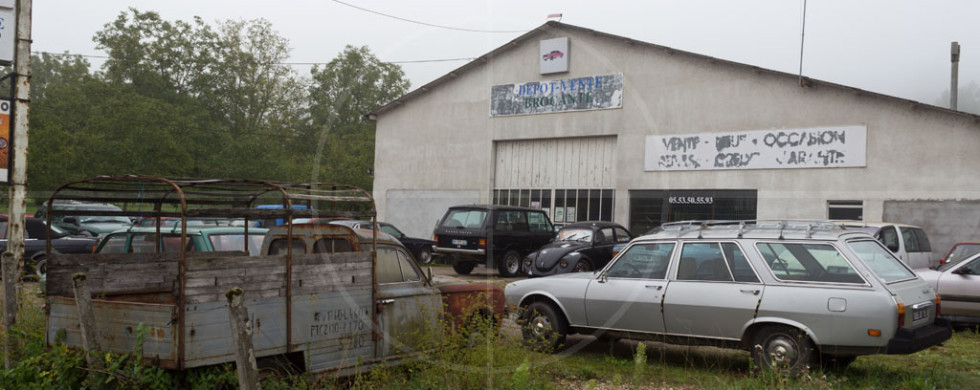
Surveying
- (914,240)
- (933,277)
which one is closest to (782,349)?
(933,277)

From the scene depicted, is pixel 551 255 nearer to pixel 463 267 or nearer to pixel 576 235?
pixel 576 235

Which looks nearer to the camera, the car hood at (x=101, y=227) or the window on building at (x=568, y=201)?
the car hood at (x=101, y=227)

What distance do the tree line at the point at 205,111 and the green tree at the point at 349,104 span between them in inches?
3.4

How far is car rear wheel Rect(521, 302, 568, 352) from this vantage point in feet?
28.4

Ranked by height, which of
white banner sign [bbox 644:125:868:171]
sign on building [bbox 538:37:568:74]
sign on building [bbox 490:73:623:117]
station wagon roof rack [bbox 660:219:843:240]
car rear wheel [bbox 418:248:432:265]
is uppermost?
sign on building [bbox 538:37:568:74]

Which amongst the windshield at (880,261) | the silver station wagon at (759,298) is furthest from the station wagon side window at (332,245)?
the windshield at (880,261)

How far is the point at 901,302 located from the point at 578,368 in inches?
122

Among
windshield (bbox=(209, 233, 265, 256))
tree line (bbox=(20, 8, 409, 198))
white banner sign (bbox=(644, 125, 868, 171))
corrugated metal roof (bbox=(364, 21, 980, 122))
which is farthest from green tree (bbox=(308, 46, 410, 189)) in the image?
windshield (bbox=(209, 233, 265, 256))

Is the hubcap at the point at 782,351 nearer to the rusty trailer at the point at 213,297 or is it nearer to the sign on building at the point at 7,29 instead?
the rusty trailer at the point at 213,297

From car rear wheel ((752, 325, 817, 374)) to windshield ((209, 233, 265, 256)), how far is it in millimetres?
6467

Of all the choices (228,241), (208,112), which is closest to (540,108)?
(228,241)

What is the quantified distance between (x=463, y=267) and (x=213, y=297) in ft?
46.6

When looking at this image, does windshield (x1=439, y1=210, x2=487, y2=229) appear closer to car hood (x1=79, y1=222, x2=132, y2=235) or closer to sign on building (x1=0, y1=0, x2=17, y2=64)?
car hood (x1=79, y1=222, x2=132, y2=235)

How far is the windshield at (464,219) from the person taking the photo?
62.8ft
